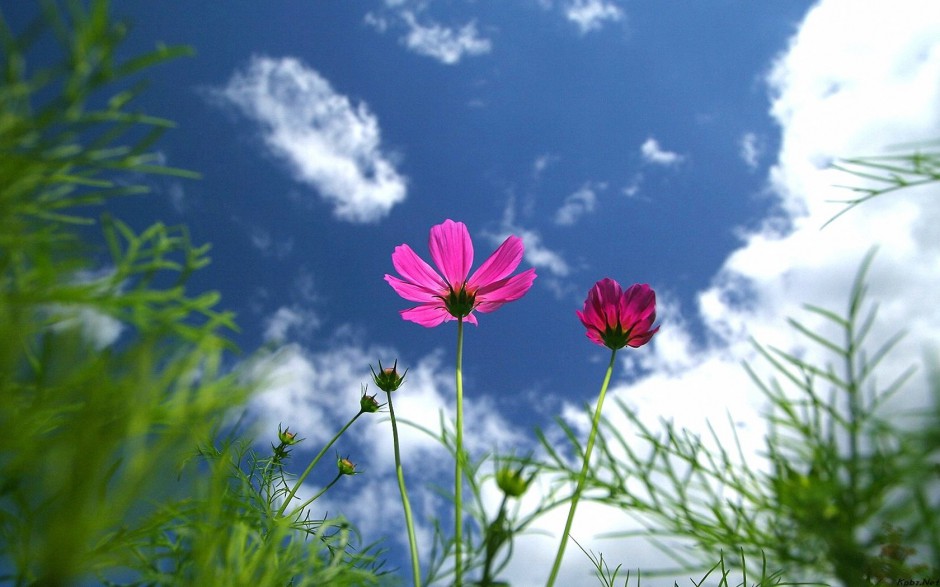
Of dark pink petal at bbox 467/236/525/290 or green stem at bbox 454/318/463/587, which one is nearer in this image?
green stem at bbox 454/318/463/587

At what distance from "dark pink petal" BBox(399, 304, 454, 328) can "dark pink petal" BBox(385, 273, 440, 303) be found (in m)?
0.02

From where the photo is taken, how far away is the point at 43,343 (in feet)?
1.16

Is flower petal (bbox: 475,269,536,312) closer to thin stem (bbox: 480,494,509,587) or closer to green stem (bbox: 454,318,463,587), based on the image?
green stem (bbox: 454,318,463,587)

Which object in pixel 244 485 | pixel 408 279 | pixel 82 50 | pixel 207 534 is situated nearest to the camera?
pixel 82 50

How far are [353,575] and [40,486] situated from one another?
24 centimetres

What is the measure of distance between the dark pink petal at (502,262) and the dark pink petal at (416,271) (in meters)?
0.07

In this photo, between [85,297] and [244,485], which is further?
[244,485]

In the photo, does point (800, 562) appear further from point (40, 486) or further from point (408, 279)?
point (408, 279)

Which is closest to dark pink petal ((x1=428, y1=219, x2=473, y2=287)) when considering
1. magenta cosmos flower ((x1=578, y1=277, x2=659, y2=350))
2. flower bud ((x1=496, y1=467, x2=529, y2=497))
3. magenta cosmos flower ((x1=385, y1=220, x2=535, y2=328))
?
magenta cosmos flower ((x1=385, y1=220, x2=535, y2=328))

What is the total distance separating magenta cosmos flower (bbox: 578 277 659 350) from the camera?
82 cm

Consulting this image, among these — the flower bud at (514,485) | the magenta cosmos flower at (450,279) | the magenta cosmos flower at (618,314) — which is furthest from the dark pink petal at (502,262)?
Answer: the flower bud at (514,485)

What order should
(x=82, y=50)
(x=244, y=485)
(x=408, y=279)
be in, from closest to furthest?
(x=82, y=50), (x=244, y=485), (x=408, y=279)

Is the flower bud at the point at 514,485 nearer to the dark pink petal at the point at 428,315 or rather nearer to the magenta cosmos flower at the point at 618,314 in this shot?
the magenta cosmos flower at the point at 618,314

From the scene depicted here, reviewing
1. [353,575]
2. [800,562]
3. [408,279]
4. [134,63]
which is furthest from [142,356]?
[408,279]
